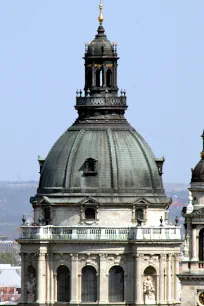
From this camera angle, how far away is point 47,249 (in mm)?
175375

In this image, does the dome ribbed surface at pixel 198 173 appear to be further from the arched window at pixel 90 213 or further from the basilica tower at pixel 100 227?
the arched window at pixel 90 213

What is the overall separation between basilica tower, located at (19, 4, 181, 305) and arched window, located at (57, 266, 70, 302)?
2.8 inches

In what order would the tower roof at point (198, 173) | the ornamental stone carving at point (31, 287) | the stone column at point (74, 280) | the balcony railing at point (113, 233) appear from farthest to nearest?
the ornamental stone carving at point (31, 287), the stone column at point (74, 280), the balcony railing at point (113, 233), the tower roof at point (198, 173)

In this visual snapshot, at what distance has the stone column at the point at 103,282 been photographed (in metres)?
174

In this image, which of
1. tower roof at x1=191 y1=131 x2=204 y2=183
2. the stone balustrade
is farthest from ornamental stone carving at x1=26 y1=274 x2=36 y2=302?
tower roof at x1=191 y1=131 x2=204 y2=183

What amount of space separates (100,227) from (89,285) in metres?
4.25

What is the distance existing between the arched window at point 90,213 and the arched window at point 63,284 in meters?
3.95

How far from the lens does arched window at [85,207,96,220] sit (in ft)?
574

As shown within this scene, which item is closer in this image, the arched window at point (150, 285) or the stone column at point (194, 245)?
the stone column at point (194, 245)

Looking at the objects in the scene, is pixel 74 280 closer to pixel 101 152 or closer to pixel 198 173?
pixel 101 152

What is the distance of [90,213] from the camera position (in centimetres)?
17500

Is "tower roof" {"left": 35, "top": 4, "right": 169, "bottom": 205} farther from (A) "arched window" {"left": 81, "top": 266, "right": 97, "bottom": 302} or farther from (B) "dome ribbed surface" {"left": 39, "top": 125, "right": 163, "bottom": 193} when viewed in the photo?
(A) "arched window" {"left": 81, "top": 266, "right": 97, "bottom": 302}

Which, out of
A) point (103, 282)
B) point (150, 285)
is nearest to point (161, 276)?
point (150, 285)

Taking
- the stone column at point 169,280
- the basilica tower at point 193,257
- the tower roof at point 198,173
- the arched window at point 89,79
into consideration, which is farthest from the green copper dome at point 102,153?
the basilica tower at point 193,257
